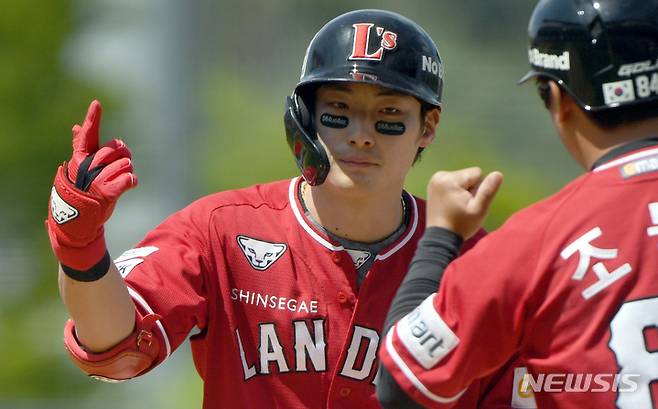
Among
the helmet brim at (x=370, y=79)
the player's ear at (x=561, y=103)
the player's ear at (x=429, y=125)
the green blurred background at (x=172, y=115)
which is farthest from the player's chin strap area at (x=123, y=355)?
the green blurred background at (x=172, y=115)

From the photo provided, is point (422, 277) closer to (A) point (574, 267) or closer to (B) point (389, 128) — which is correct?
(A) point (574, 267)

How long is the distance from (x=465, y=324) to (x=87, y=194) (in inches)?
41.1

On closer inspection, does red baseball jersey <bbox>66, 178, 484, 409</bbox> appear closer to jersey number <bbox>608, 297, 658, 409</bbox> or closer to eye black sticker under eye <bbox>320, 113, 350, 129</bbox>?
eye black sticker under eye <bbox>320, 113, 350, 129</bbox>

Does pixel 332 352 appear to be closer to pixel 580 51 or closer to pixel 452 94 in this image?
pixel 580 51

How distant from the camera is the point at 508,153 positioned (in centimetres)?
1345

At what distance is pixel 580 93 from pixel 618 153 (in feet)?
0.58

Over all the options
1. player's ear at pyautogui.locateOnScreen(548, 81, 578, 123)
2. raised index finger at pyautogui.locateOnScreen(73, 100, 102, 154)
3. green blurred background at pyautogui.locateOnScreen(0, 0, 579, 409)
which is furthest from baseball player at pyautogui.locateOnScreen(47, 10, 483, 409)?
green blurred background at pyautogui.locateOnScreen(0, 0, 579, 409)

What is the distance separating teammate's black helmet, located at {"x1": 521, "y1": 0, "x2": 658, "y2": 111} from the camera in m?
2.92

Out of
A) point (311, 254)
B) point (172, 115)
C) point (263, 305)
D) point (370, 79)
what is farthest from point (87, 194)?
point (172, 115)

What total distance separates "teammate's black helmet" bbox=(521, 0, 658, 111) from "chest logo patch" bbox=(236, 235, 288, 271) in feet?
4.13

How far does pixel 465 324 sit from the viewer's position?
9.43 feet

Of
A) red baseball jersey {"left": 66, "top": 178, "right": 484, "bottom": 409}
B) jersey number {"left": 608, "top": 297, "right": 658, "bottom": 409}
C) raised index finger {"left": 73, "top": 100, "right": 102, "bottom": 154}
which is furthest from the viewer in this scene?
red baseball jersey {"left": 66, "top": 178, "right": 484, "bottom": 409}

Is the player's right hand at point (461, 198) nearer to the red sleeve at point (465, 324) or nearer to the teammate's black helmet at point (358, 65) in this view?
the red sleeve at point (465, 324)

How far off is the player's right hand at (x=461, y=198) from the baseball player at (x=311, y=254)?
0.88m
